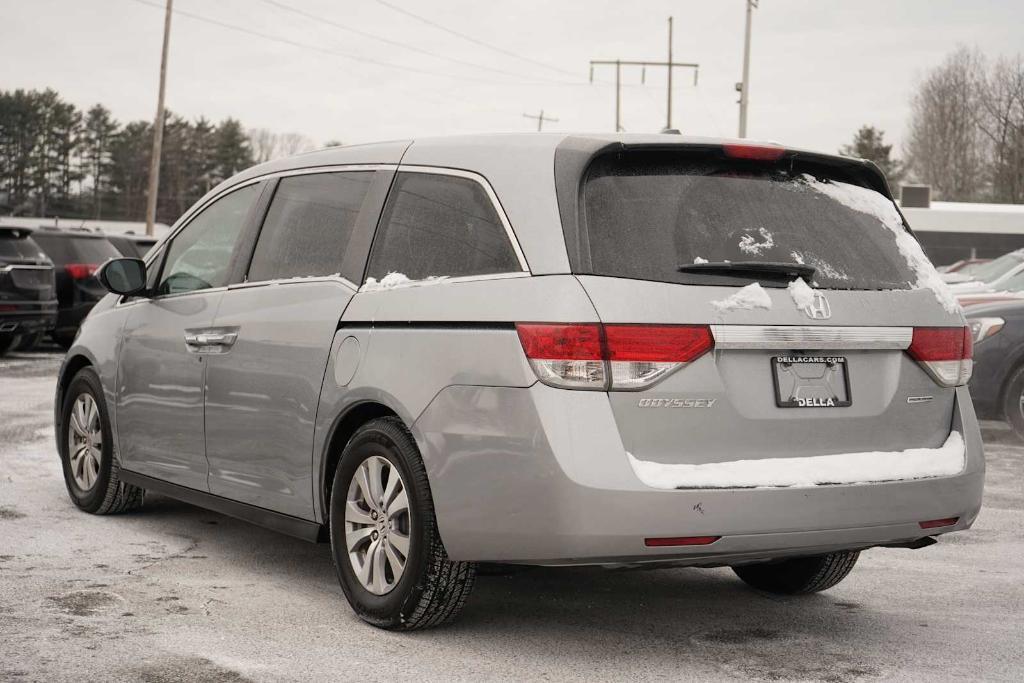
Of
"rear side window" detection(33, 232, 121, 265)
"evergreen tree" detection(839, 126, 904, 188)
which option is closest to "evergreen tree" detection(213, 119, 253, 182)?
"evergreen tree" detection(839, 126, 904, 188)

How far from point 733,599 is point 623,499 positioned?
5.39 feet

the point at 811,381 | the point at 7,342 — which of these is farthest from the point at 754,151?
the point at 7,342

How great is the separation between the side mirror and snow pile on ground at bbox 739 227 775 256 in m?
3.36

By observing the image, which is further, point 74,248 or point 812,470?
point 74,248

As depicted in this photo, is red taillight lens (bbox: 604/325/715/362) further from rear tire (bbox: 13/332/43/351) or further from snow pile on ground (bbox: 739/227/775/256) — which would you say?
rear tire (bbox: 13/332/43/351)

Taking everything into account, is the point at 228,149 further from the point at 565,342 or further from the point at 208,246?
the point at 565,342

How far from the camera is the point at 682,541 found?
167 inches

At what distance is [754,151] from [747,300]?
25.2 inches

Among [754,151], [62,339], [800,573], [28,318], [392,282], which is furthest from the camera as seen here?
[62,339]

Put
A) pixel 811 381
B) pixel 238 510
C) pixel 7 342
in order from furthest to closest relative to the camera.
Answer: pixel 7 342 < pixel 238 510 < pixel 811 381

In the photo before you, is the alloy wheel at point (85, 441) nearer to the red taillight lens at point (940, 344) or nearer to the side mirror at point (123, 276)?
the side mirror at point (123, 276)

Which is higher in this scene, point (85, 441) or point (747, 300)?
point (747, 300)

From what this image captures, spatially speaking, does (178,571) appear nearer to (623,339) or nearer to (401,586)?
(401,586)

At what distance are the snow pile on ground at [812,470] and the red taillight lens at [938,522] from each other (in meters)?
0.16
